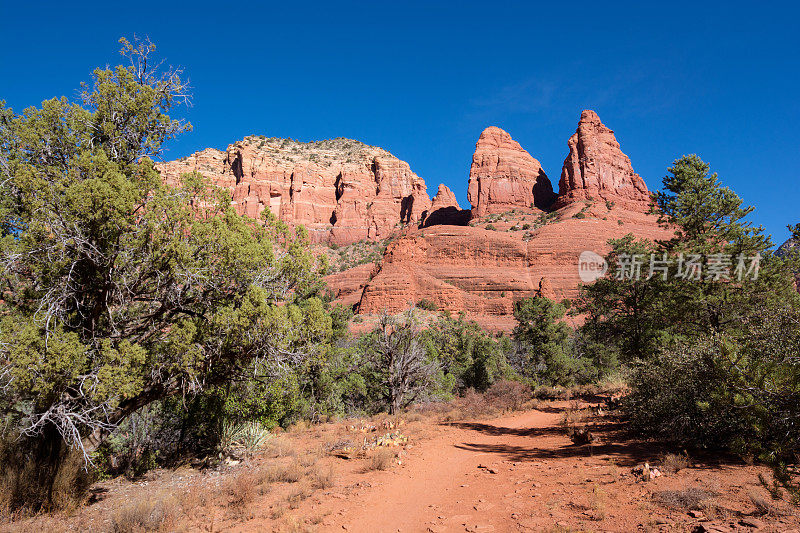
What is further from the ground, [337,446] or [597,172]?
[597,172]

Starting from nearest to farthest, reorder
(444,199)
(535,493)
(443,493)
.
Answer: (535,493)
(443,493)
(444,199)

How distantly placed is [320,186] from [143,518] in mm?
122366

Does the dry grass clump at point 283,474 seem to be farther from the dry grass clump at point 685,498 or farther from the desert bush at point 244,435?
the dry grass clump at point 685,498

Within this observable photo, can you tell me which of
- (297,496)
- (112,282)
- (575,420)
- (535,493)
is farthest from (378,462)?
(575,420)

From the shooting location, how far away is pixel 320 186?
12250cm

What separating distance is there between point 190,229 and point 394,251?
56554 millimetres

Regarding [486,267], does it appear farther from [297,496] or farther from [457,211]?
[297,496]

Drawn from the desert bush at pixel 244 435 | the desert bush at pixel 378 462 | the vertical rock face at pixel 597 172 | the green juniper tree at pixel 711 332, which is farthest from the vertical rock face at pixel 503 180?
the desert bush at pixel 378 462

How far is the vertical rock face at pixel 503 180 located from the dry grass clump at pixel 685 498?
302 ft

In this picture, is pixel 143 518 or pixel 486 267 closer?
pixel 143 518

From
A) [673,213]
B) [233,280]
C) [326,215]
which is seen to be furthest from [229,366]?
[326,215]

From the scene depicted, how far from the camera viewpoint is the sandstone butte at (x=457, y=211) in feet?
206

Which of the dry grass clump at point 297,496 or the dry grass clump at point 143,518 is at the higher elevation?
the dry grass clump at point 143,518

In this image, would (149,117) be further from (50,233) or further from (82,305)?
(82,305)
